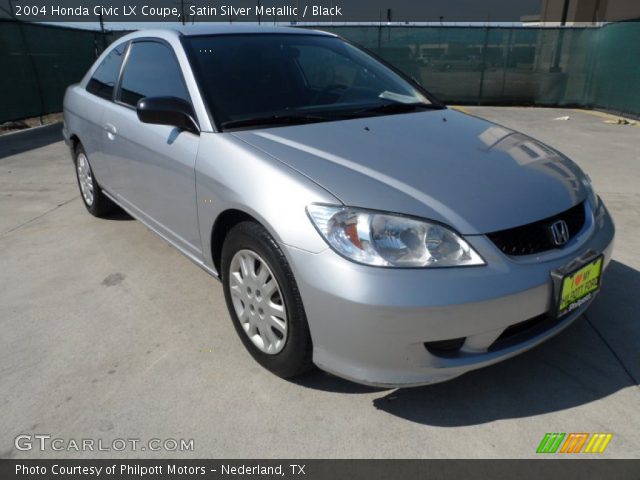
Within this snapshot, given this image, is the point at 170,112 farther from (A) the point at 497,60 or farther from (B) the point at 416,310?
(A) the point at 497,60

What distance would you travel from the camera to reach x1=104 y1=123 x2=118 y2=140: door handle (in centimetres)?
344

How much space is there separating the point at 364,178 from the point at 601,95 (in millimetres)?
12722

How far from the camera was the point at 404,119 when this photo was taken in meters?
2.79

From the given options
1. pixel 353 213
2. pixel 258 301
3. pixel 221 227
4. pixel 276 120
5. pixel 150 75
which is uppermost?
pixel 150 75

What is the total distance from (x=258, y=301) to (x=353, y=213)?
67 centimetres

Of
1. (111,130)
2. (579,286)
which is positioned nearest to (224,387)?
Answer: (579,286)

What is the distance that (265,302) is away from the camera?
221 cm

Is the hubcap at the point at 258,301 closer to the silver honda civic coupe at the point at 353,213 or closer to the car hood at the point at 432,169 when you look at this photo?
the silver honda civic coupe at the point at 353,213

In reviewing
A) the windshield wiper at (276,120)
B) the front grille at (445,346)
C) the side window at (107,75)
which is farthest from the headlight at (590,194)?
the side window at (107,75)

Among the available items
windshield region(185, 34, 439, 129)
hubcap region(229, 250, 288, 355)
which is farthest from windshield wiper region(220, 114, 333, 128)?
hubcap region(229, 250, 288, 355)

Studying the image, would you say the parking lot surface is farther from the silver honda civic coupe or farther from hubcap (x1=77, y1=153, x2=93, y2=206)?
hubcap (x1=77, y1=153, x2=93, y2=206)

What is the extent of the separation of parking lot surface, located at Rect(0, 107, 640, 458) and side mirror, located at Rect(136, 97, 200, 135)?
3.54ft

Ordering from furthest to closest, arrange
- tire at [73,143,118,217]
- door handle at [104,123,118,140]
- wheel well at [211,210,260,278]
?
1. tire at [73,143,118,217]
2. door handle at [104,123,118,140]
3. wheel well at [211,210,260,278]

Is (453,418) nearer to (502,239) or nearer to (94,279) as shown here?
(502,239)
